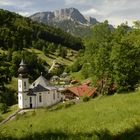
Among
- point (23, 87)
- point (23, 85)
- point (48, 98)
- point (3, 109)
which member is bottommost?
point (3, 109)

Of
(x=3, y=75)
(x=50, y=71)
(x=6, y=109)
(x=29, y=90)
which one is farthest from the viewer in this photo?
(x=50, y=71)

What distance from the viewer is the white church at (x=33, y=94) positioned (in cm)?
9444

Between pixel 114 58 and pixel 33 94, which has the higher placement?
pixel 114 58

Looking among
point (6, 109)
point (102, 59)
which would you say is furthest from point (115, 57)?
point (6, 109)

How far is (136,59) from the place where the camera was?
6178 centimetres

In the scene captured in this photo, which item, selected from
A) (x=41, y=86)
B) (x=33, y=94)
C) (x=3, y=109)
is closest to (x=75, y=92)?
(x=41, y=86)

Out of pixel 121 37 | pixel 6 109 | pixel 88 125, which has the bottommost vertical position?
pixel 6 109

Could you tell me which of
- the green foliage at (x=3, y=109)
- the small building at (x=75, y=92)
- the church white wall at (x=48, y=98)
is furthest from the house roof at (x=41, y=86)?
the green foliage at (x=3, y=109)

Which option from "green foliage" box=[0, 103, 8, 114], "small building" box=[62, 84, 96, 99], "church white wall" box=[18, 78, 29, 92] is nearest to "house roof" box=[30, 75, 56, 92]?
"church white wall" box=[18, 78, 29, 92]

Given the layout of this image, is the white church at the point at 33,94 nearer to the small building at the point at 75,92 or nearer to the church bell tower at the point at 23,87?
the church bell tower at the point at 23,87

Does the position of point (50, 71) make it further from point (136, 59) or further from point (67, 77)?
point (136, 59)

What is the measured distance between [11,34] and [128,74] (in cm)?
14077

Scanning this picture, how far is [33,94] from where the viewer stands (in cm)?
9675

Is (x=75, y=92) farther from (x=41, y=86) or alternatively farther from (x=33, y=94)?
(x=33, y=94)
